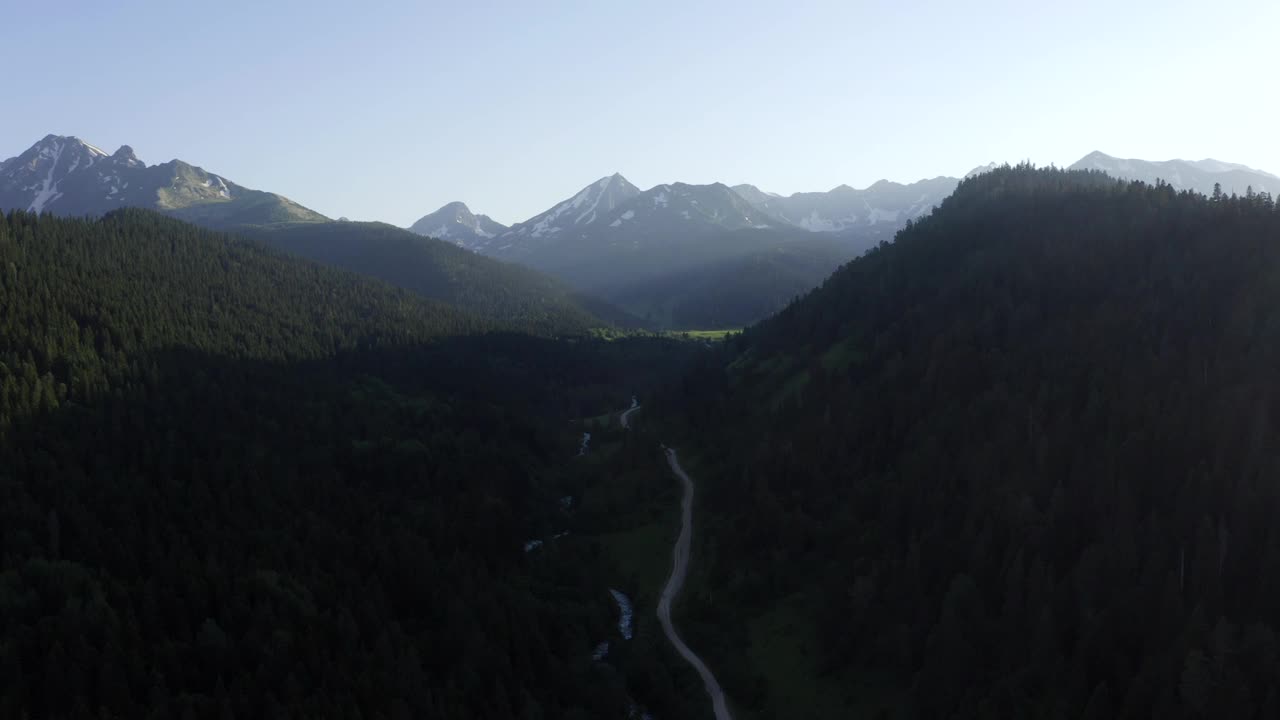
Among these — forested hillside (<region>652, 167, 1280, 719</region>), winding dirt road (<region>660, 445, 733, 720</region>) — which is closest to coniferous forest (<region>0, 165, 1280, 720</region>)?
forested hillside (<region>652, 167, 1280, 719</region>)

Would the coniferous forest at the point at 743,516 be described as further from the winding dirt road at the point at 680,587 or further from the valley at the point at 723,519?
the winding dirt road at the point at 680,587

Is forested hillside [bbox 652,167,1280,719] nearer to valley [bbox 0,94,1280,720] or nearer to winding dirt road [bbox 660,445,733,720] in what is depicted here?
valley [bbox 0,94,1280,720]

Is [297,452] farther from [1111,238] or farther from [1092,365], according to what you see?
[1111,238]

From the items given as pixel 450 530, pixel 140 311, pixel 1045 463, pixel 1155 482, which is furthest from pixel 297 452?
pixel 1155 482

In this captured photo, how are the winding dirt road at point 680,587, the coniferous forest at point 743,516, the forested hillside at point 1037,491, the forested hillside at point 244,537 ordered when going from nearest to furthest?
1. the forested hillside at point 244,537
2. the coniferous forest at point 743,516
3. the forested hillside at point 1037,491
4. the winding dirt road at point 680,587

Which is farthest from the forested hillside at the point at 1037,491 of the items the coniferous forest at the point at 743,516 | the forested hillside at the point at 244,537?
the forested hillside at the point at 244,537
